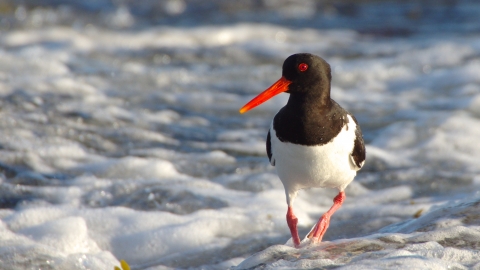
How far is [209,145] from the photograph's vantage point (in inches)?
279

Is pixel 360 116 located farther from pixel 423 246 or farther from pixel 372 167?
pixel 423 246

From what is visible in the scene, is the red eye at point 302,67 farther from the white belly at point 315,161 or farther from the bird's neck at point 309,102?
the white belly at point 315,161

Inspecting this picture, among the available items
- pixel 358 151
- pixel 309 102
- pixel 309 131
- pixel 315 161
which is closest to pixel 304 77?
pixel 309 102

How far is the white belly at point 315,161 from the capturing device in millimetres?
4094

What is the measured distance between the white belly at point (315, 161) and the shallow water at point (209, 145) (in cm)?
44

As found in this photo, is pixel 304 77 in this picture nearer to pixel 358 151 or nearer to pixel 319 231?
pixel 358 151

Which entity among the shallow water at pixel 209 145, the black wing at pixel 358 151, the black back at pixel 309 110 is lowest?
the shallow water at pixel 209 145

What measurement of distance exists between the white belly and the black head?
0.34 m

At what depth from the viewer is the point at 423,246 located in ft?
12.2

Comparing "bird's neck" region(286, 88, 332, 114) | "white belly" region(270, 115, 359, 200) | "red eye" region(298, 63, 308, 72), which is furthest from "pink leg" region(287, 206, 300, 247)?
"red eye" region(298, 63, 308, 72)

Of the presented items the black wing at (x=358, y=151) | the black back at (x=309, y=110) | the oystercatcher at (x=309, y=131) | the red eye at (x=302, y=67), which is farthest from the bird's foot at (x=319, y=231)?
the red eye at (x=302, y=67)

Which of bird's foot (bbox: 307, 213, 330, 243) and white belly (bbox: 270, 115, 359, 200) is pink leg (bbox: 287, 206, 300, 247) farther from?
white belly (bbox: 270, 115, 359, 200)

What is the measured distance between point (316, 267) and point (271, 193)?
2442 mm

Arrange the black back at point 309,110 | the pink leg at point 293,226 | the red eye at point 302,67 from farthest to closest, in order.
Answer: the pink leg at point 293,226, the red eye at point 302,67, the black back at point 309,110
